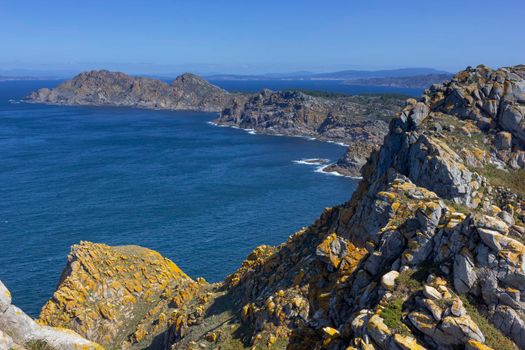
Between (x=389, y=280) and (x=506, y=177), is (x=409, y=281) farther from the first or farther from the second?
(x=506, y=177)

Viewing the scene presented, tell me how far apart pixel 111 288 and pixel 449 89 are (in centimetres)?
4992

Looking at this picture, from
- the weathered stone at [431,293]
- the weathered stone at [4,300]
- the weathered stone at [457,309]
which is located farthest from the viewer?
the weathered stone at [4,300]

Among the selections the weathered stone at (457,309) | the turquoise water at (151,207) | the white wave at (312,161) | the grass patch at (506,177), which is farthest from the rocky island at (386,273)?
the white wave at (312,161)

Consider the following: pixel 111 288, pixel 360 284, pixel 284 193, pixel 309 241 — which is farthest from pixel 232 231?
pixel 360 284

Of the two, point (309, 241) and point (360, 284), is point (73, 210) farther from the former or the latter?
point (360, 284)

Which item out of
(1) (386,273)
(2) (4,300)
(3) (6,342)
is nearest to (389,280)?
(1) (386,273)

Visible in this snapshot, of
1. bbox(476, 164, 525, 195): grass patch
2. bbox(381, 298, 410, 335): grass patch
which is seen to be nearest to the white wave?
bbox(476, 164, 525, 195): grass patch

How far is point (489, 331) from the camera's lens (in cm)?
1803

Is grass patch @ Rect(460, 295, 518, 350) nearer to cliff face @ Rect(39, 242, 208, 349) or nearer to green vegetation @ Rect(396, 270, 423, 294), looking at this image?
green vegetation @ Rect(396, 270, 423, 294)

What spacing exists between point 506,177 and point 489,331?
3316cm

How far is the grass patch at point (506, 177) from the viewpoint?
45.2 metres

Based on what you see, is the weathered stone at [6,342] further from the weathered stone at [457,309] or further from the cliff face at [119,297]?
the cliff face at [119,297]

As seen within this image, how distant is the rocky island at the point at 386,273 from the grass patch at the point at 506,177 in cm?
16

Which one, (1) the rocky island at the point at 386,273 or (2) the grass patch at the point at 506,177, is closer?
(1) the rocky island at the point at 386,273
